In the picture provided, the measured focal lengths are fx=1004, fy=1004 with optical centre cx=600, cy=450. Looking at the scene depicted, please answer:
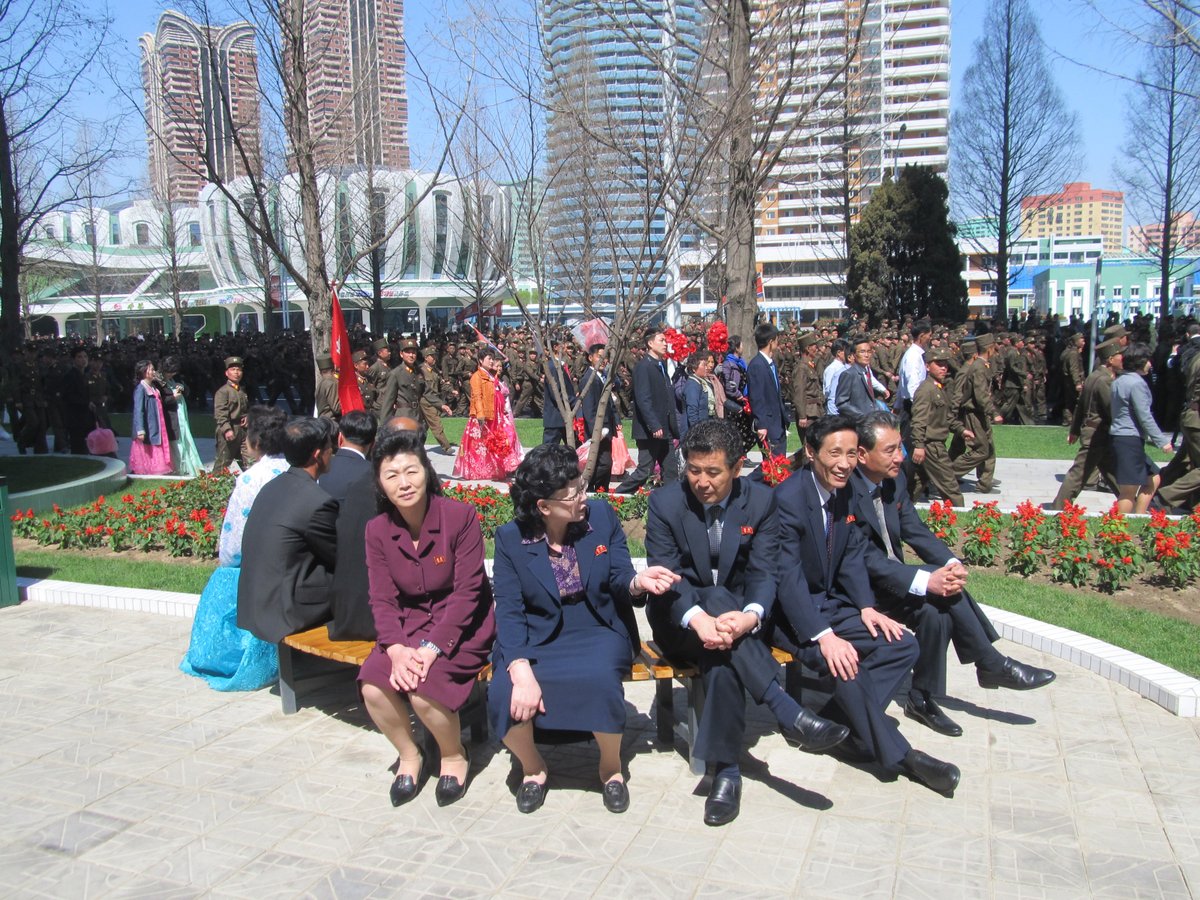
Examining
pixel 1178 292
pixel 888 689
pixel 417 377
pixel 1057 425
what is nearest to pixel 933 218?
pixel 1057 425

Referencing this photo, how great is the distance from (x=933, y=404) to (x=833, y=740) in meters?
6.13

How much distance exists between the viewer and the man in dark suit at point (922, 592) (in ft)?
14.3

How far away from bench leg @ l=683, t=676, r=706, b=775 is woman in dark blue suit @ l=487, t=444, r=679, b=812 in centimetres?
29

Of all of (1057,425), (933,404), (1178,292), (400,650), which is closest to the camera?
(400,650)

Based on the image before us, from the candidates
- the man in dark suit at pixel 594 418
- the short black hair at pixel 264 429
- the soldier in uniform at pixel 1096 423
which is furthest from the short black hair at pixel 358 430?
the soldier in uniform at pixel 1096 423

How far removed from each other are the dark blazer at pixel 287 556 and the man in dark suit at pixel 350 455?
150 mm

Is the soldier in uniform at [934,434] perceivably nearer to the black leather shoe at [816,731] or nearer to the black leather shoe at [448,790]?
the black leather shoe at [816,731]

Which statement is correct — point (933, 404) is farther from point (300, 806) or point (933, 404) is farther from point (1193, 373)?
point (300, 806)

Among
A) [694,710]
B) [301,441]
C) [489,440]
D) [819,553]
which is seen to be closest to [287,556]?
[301,441]

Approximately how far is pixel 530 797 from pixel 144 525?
6.01 m

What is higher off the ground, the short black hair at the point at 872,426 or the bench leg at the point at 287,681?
the short black hair at the point at 872,426

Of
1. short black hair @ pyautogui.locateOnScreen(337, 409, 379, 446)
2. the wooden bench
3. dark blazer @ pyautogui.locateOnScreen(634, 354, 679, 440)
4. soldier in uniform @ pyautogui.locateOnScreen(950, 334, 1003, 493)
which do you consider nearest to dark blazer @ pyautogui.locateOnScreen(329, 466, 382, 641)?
the wooden bench

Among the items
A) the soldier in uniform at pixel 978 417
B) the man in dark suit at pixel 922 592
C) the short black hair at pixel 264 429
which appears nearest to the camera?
the man in dark suit at pixel 922 592

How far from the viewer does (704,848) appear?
11.7 ft
